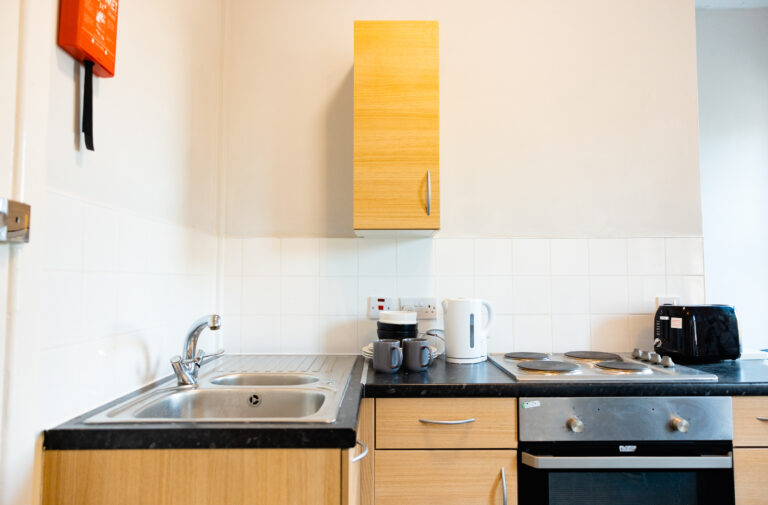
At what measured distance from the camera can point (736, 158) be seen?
2180 millimetres

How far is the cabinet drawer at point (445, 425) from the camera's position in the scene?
1318 millimetres

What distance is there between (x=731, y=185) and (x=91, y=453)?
8.94ft

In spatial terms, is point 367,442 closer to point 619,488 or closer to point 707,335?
point 619,488

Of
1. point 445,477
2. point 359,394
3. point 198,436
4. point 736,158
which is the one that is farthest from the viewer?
point 736,158

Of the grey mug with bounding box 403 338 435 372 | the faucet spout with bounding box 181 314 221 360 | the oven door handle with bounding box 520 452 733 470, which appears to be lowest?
the oven door handle with bounding box 520 452 733 470

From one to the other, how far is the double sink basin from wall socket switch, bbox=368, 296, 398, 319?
0.26 meters

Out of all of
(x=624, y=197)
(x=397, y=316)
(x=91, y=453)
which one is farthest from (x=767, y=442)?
(x=91, y=453)

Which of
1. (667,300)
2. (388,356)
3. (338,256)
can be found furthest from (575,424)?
(338,256)

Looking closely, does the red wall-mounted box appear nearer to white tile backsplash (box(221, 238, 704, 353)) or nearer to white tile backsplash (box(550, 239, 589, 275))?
white tile backsplash (box(221, 238, 704, 353))

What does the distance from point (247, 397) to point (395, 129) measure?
1.03m

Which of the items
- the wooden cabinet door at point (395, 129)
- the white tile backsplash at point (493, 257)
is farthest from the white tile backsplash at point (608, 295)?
the wooden cabinet door at point (395, 129)

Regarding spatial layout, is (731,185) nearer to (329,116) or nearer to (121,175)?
(329,116)

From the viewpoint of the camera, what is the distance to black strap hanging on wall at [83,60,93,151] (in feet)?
3.25

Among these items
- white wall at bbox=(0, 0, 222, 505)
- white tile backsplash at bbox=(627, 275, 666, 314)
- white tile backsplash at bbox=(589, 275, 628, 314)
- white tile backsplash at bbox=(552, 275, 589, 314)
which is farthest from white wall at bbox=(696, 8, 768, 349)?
white wall at bbox=(0, 0, 222, 505)
